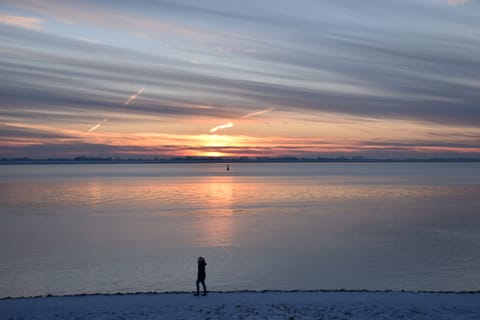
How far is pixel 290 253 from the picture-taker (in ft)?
95.1

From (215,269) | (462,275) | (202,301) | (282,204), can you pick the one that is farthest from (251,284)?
(282,204)

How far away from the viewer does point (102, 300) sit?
1697 cm

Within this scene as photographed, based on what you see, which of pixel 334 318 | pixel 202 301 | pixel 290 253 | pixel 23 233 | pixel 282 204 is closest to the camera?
pixel 334 318

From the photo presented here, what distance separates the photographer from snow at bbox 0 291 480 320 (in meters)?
15.1

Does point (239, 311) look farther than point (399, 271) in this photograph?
No

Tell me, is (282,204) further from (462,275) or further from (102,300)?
(102,300)

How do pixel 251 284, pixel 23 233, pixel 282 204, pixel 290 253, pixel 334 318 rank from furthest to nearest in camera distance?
pixel 282 204
pixel 23 233
pixel 290 253
pixel 251 284
pixel 334 318

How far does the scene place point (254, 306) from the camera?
16.1m

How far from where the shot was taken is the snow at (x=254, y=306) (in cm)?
1511

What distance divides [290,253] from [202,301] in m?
12.8

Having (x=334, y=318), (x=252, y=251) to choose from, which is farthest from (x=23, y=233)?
(x=334, y=318)

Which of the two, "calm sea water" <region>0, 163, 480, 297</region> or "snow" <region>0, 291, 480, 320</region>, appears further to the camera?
"calm sea water" <region>0, 163, 480, 297</region>

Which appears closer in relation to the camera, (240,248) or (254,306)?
(254,306)

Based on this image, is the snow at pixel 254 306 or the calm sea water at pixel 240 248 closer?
the snow at pixel 254 306
